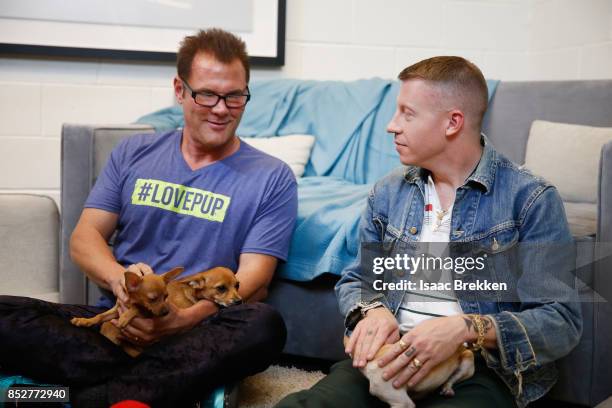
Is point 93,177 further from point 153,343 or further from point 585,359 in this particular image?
point 585,359

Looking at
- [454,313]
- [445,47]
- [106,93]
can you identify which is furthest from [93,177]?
[445,47]

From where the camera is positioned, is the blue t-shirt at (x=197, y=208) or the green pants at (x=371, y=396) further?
the blue t-shirt at (x=197, y=208)

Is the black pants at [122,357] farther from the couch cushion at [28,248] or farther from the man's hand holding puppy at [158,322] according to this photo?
the couch cushion at [28,248]

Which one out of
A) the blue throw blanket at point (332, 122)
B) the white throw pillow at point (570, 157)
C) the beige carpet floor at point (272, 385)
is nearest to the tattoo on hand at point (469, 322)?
the beige carpet floor at point (272, 385)

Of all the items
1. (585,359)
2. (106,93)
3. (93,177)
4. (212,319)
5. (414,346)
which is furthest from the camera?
(106,93)

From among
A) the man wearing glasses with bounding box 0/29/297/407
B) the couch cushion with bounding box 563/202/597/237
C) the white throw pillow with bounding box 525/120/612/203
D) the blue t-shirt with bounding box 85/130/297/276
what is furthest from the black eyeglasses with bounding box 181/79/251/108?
the white throw pillow with bounding box 525/120/612/203

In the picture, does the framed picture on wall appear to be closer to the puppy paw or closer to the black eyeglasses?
the black eyeglasses

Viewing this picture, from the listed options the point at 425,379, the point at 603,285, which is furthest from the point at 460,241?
the point at 603,285

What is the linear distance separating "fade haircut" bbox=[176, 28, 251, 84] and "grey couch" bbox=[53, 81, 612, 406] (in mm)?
474

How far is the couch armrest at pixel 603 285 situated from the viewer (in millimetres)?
1735

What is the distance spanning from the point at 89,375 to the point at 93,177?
0.85 meters

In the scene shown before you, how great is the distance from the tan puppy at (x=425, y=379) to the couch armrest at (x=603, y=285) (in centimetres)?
67

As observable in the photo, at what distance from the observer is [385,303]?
143cm

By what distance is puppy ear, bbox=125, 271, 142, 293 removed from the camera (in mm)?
1449
